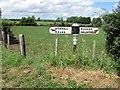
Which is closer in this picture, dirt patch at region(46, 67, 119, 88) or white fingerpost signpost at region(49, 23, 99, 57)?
dirt patch at region(46, 67, 119, 88)

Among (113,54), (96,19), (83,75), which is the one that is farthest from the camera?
(96,19)

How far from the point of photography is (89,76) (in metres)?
Answer: 8.41

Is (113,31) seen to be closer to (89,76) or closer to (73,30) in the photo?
(89,76)

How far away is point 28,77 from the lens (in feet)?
28.0

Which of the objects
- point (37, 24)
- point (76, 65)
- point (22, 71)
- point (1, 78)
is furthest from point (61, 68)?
point (37, 24)

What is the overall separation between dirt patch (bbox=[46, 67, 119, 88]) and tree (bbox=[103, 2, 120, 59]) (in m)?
0.74

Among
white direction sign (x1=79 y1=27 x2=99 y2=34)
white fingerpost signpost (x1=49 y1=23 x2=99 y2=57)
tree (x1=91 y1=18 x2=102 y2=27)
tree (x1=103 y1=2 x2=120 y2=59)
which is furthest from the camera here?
white direction sign (x1=79 y1=27 x2=99 y2=34)

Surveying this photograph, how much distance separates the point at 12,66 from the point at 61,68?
74.9 inches

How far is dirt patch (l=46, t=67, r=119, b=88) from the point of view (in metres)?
7.93

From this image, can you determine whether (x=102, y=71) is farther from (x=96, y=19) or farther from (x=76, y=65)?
(x=96, y=19)

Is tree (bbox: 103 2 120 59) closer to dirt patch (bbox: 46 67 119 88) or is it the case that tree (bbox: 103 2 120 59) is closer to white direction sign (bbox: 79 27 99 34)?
dirt patch (bbox: 46 67 119 88)

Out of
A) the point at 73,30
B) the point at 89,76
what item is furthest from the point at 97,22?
the point at 89,76

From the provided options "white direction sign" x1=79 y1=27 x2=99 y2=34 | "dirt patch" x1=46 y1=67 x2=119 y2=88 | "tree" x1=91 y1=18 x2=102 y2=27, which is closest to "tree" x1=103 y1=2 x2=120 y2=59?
"tree" x1=91 y1=18 x2=102 y2=27

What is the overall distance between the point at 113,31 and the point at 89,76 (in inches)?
61.1
